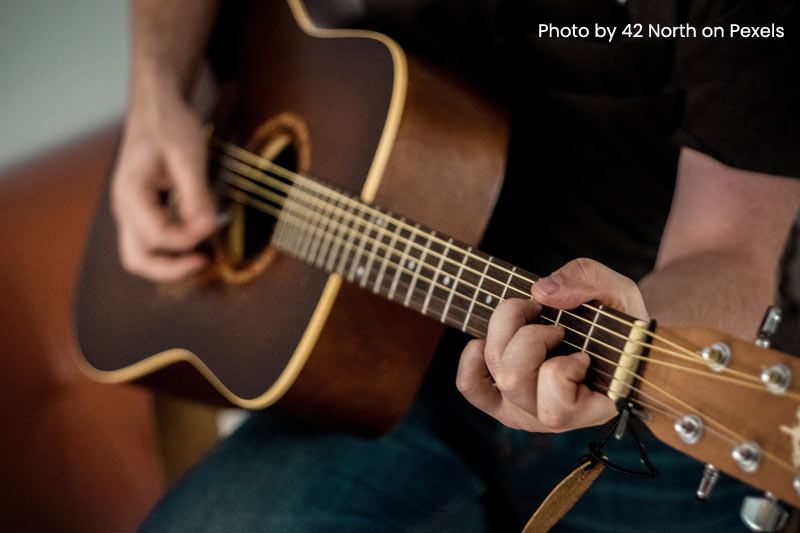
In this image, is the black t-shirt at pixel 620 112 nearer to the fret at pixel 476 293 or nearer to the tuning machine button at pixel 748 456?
A: the fret at pixel 476 293

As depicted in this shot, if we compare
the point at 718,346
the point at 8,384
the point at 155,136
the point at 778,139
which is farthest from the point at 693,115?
the point at 8,384

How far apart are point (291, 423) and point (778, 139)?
598 mm

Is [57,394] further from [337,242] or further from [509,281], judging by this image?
[509,281]

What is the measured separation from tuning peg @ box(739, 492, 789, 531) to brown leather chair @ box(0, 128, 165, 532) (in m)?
0.93

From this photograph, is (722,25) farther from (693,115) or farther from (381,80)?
(381,80)

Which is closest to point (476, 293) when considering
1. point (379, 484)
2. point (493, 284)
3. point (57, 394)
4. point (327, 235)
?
point (493, 284)

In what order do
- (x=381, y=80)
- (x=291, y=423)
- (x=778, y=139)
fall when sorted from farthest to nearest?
(x=291, y=423) → (x=381, y=80) → (x=778, y=139)

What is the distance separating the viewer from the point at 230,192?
80 centimetres

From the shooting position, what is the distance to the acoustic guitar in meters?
0.34

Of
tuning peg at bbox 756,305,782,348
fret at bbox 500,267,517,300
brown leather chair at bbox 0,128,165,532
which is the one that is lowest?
brown leather chair at bbox 0,128,165,532

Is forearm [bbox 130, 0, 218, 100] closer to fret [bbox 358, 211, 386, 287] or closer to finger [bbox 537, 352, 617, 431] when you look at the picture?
fret [bbox 358, 211, 386, 287]

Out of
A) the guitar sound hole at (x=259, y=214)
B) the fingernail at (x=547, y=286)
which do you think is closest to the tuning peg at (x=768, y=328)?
the fingernail at (x=547, y=286)

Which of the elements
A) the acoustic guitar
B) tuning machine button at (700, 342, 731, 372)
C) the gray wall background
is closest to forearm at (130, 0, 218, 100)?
the acoustic guitar

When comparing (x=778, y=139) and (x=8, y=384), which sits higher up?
(x=778, y=139)
